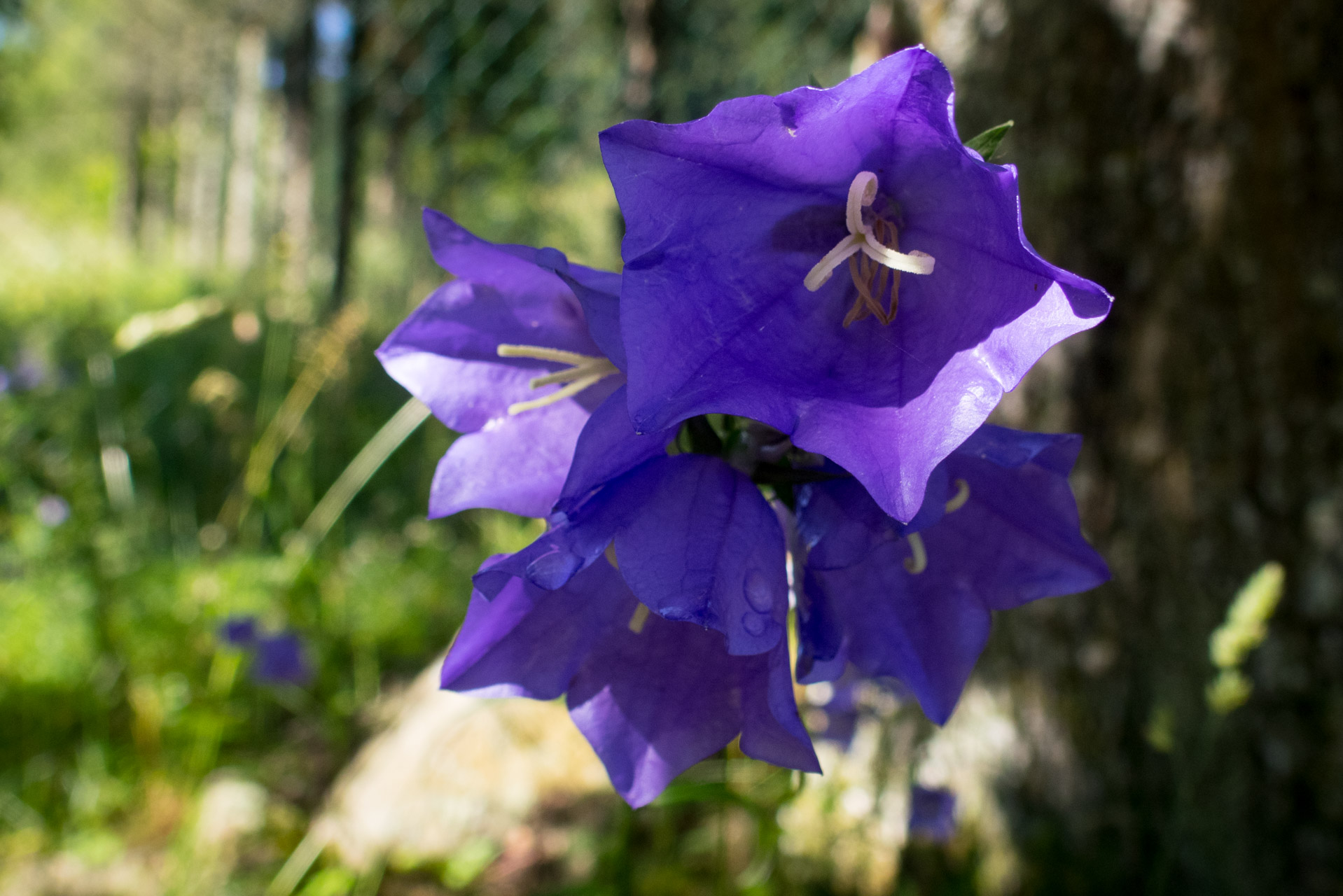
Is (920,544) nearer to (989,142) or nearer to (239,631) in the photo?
(989,142)

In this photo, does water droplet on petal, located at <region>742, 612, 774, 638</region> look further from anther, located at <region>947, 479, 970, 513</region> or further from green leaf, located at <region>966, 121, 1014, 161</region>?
green leaf, located at <region>966, 121, 1014, 161</region>

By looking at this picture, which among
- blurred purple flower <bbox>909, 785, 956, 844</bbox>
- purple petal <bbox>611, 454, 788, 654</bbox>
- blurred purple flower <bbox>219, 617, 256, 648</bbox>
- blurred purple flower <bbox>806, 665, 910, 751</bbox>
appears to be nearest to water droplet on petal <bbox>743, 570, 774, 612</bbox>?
purple petal <bbox>611, 454, 788, 654</bbox>

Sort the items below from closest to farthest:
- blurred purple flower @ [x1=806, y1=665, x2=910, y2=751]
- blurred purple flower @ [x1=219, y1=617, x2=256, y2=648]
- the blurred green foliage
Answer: blurred purple flower @ [x1=806, y1=665, x2=910, y2=751] → the blurred green foliage → blurred purple flower @ [x1=219, y1=617, x2=256, y2=648]

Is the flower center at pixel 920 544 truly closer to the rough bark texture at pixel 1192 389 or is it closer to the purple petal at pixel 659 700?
the purple petal at pixel 659 700

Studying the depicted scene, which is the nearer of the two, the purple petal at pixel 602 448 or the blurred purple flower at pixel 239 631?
the purple petal at pixel 602 448

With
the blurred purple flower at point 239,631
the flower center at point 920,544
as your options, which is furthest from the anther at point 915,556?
the blurred purple flower at point 239,631

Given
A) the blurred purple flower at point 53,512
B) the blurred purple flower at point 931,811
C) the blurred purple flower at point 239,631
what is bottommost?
the blurred purple flower at point 53,512

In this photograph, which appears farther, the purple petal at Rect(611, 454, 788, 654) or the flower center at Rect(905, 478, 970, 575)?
the flower center at Rect(905, 478, 970, 575)

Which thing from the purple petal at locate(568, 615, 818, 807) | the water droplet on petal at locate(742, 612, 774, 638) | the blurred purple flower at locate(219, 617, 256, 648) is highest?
the water droplet on petal at locate(742, 612, 774, 638)
